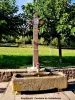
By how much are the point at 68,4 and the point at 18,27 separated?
4.57 m

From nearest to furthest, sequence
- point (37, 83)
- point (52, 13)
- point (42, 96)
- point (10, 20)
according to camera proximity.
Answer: point (42, 96)
point (37, 83)
point (10, 20)
point (52, 13)

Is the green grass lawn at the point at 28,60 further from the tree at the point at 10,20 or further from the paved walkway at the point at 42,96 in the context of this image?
the paved walkway at the point at 42,96

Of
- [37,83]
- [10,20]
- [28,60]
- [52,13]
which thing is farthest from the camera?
[28,60]

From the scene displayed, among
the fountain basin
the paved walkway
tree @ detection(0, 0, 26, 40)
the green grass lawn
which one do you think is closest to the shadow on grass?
the green grass lawn

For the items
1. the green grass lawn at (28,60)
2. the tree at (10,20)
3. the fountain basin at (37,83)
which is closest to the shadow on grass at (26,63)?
the green grass lawn at (28,60)

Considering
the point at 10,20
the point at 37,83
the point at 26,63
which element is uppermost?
the point at 10,20

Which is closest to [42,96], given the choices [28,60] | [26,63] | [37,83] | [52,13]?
[37,83]

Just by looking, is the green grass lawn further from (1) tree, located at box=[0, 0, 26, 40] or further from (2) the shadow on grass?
(1) tree, located at box=[0, 0, 26, 40]

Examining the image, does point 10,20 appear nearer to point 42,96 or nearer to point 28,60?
point 28,60

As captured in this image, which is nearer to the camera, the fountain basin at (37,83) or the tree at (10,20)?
the fountain basin at (37,83)

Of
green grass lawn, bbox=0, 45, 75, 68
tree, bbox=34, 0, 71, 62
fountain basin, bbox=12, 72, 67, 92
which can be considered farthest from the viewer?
tree, bbox=34, 0, 71, 62

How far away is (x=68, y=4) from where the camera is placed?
2178 cm

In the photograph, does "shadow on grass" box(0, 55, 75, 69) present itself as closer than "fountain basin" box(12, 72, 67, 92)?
No

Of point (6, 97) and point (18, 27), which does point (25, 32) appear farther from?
point (6, 97)
